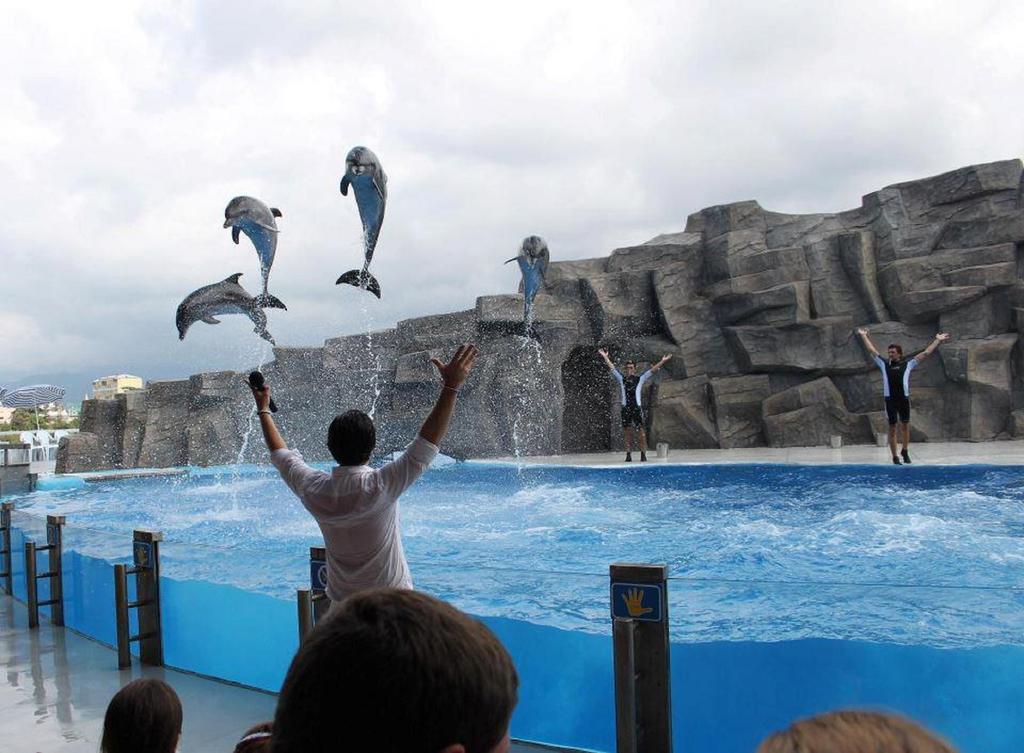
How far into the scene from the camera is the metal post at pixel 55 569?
505 centimetres

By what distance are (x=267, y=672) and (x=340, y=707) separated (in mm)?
3263

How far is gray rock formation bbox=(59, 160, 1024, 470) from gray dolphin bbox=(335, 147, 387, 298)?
7.27 metres

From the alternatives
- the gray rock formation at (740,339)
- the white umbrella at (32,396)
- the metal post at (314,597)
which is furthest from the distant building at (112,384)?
the metal post at (314,597)

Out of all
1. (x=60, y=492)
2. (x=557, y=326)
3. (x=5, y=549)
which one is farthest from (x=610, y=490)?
(x=60, y=492)

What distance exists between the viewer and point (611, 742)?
2725mm

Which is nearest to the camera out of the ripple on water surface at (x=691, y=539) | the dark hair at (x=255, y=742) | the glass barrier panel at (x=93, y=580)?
the dark hair at (x=255, y=742)

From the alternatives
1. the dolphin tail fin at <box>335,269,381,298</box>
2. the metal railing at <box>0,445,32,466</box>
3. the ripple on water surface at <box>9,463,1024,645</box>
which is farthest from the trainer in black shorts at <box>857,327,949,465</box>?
the metal railing at <box>0,445,32,466</box>

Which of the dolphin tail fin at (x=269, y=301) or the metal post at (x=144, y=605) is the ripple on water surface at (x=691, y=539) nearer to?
the metal post at (x=144, y=605)

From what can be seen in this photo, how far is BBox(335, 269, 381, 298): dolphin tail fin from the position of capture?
7.73 metres

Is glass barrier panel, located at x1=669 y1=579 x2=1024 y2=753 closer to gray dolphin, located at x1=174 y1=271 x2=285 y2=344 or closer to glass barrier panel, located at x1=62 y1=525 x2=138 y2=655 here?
glass barrier panel, located at x1=62 y1=525 x2=138 y2=655

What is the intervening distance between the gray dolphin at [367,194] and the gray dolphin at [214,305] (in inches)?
66.6

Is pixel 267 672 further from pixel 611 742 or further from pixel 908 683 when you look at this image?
pixel 908 683

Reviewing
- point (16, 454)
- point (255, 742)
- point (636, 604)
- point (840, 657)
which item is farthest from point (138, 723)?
point (16, 454)

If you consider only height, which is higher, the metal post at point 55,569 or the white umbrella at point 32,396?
the white umbrella at point 32,396
